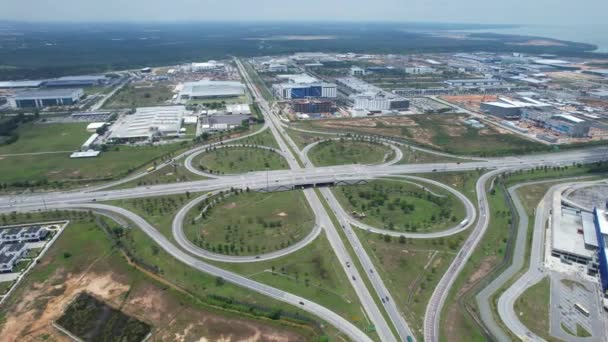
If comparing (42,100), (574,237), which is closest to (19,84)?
(42,100)

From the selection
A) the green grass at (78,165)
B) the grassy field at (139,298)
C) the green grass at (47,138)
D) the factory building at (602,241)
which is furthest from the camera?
the green grass at (47,138)


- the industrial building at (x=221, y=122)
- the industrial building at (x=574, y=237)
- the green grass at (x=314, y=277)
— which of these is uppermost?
the industrial building at (x=221, y=122)

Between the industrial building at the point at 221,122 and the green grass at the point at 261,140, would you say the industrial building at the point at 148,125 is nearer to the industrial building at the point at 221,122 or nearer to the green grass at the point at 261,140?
the industrial building at the point at 221,122

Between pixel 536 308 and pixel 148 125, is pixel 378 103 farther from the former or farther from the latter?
pixel 536 308

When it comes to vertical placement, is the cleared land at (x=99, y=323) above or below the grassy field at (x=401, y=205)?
below

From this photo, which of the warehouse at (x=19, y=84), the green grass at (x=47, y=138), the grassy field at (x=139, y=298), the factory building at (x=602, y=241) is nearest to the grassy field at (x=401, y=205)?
the factory building at (x=602, y=241)

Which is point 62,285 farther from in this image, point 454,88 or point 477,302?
point 454,88
